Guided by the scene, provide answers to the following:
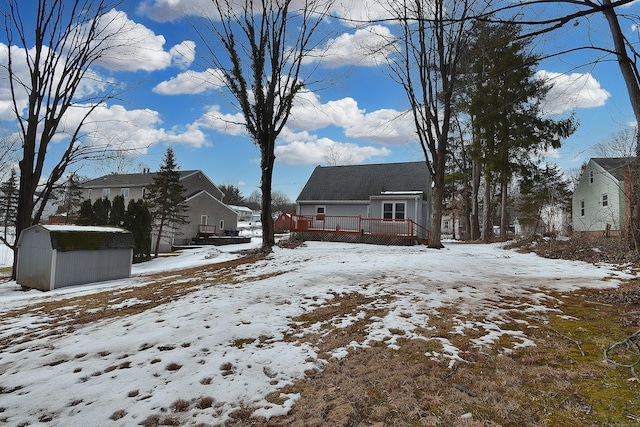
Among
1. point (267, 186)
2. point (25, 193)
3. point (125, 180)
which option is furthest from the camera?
point (125, 180)

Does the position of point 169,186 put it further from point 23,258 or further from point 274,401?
point 274,401

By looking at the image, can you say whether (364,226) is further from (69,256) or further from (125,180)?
(125,180)

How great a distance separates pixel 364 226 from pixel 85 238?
12830mm

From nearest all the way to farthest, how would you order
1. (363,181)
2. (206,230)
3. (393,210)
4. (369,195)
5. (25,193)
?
1. (25,193)
2. (393,210)
3. (369,195)
4. (363,181)
5. (206,230)

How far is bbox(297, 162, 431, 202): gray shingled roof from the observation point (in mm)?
20734

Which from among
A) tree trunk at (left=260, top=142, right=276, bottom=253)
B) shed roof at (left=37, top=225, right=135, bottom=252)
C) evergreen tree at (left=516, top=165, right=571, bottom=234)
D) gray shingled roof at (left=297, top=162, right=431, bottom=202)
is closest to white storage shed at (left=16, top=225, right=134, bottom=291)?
shed roof at (left=37, top=225, right=135, bottom=252)

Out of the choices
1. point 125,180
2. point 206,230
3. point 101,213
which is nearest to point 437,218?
point 101,213

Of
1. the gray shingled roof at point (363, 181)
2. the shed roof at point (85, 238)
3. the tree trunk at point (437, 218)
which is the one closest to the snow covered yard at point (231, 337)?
the shed roof at point (85, 238)

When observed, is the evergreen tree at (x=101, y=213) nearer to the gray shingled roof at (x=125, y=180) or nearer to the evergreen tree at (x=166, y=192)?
the evergreen tree at (x=166, y=192)

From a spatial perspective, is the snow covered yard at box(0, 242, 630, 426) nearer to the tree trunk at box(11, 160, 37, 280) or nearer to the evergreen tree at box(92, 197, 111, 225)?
the tree trunk at box(11, 160, 37, 280)

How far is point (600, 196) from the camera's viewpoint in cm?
2234

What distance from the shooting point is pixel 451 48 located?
12789 mm

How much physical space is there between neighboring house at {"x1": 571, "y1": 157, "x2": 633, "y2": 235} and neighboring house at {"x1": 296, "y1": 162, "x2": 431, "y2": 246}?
9.93 metres

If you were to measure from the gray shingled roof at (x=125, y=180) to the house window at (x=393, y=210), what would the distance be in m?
22.4
